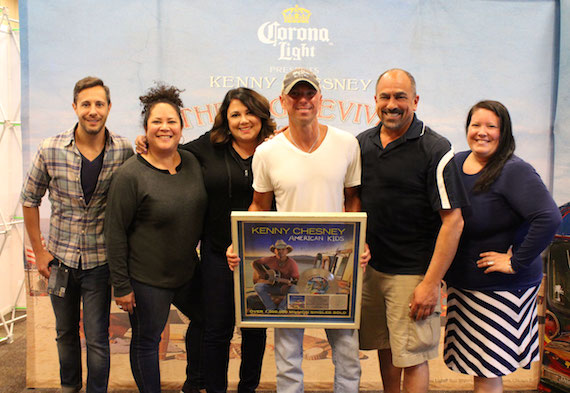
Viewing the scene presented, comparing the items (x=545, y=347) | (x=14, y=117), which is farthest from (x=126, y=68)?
(x=545, y=347)

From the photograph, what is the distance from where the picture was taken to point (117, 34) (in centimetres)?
296

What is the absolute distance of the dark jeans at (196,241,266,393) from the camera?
2.33 m

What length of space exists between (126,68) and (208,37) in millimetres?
602

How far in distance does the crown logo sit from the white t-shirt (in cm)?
135

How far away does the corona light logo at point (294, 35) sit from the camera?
2979 millimetres

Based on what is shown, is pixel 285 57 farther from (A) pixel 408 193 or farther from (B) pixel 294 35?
(A) pixel 408 193

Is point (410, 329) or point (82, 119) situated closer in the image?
point (410, 329)

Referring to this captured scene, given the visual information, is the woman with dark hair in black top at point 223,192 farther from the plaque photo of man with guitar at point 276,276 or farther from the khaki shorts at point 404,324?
the khaki shorts at point 404,324

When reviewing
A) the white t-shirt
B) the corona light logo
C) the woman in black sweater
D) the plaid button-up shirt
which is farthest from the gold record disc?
the corona light logo

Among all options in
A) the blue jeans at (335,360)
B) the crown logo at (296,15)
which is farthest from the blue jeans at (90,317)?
the crown logo at (296,15)

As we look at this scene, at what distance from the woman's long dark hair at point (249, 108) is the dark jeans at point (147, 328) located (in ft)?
2.81

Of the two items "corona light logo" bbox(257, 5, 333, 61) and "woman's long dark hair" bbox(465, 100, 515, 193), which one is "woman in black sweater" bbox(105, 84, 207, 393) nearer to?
"corona light logo" bbox(257, 5, 333, 61)

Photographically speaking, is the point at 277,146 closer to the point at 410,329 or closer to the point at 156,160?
the point at 156,160

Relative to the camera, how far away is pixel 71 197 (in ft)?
7.51
